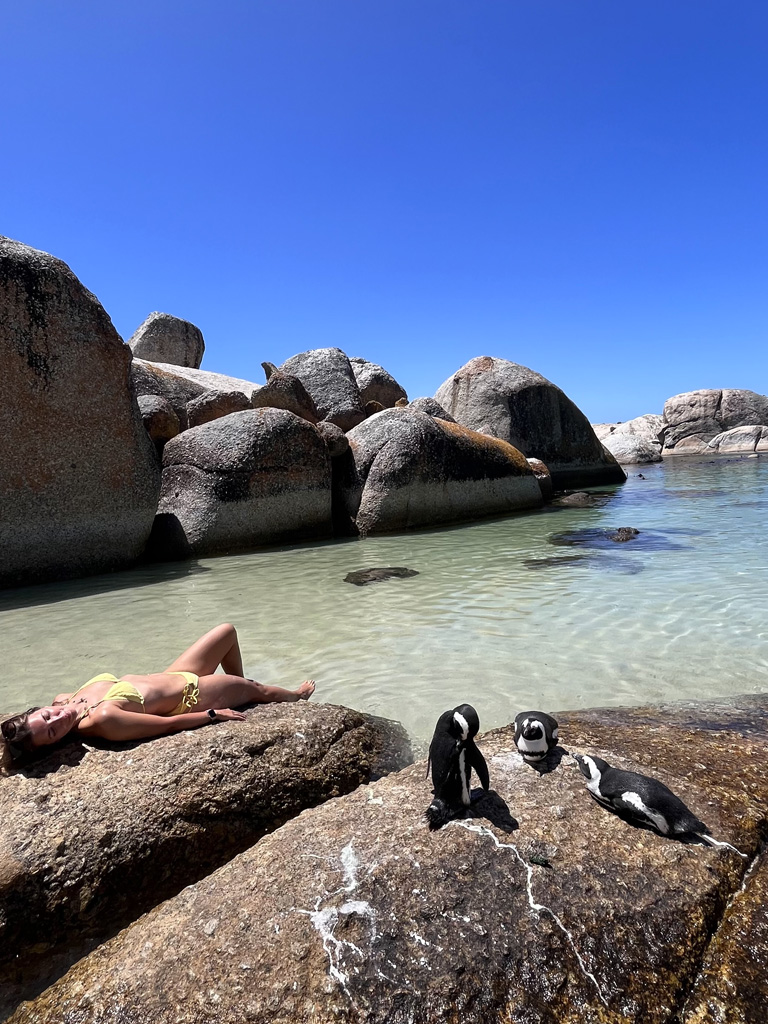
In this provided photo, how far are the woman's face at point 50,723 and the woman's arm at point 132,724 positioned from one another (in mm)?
92

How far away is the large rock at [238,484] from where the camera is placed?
9.77m

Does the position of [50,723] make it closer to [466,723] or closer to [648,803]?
[466,723]

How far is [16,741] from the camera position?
2.75 m

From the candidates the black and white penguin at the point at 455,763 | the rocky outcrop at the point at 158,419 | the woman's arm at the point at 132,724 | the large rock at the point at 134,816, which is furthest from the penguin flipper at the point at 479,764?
the rocky outcrop at the point at 158,419

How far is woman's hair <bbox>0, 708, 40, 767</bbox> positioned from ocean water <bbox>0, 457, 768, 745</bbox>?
5.57ft

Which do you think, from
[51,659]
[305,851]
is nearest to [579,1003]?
[305,851]

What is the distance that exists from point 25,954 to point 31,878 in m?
0.24

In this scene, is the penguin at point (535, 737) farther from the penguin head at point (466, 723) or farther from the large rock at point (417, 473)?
the large rock at point (417, 473)

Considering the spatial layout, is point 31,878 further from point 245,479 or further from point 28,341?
point 245,479

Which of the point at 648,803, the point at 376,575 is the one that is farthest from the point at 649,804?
the point at 376,575

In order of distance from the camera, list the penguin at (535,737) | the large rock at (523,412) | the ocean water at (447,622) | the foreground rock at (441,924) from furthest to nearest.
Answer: the large rock at (523,412)
the ocean water at (447,622)
the penguin at (535,737)
the foreground rock at (441,924)

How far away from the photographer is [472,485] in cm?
1273

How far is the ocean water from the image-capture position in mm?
4285

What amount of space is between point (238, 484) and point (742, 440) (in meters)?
33.2
